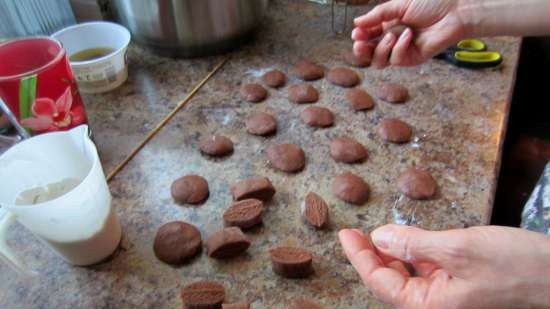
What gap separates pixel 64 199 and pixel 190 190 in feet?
0.82

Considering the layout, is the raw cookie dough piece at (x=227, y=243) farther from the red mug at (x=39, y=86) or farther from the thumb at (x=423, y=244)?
the red mug at (x=39, y=86)

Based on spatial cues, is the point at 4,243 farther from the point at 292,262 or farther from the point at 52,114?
the point at 292,262

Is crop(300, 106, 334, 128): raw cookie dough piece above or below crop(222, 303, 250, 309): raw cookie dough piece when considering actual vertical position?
above

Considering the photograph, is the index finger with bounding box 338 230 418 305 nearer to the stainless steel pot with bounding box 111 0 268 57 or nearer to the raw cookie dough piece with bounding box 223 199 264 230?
the raw cookie dough piece with bounding box 223 199 264 230

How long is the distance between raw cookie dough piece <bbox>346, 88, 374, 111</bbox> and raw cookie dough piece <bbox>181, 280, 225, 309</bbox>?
0.52 meters

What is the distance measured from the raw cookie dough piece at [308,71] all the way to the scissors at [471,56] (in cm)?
30

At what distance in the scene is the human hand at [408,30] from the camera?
0.91m

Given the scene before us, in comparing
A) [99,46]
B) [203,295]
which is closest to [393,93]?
→ [203,295]

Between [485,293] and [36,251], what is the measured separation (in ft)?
2.23

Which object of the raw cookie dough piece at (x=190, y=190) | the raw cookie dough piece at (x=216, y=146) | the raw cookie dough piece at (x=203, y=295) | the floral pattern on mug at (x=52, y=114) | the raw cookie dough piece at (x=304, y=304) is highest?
the floral pattern on mug at (x=52, y=114)

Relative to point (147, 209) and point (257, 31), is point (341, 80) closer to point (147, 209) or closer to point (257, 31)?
point (257, 31)

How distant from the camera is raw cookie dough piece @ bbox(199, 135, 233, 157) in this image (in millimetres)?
892

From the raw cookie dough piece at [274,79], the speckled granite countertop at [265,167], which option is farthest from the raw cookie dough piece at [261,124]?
the raw cookie dough piece at [274,79]

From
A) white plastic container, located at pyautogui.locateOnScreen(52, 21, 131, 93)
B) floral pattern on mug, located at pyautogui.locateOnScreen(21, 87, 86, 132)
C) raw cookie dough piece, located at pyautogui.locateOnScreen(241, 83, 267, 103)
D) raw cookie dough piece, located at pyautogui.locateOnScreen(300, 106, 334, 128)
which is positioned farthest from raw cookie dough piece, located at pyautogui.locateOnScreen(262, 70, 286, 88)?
floral pattern on mug, located at pyautogui.locateOnScreen(21, 87, 86, 132)
